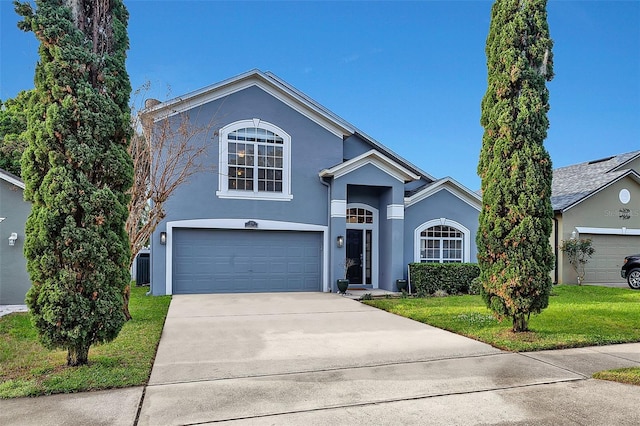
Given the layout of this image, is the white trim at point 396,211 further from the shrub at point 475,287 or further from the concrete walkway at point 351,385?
the concrete walkway at point 351,385

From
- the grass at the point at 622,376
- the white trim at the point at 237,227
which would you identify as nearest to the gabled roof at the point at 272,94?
the white trim at the point at 237,227

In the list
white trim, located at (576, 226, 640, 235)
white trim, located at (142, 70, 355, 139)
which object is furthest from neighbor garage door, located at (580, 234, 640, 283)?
white trim, located at (142, 70, 355, 139)

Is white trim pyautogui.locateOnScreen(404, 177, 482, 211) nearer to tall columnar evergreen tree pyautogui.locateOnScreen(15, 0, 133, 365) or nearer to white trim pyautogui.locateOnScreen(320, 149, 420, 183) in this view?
white trim pyautogui.locateOnScreen(320, 149, 420, 183)

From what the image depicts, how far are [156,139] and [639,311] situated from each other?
12.1 metres

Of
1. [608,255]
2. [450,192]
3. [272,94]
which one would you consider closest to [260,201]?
[272,94]

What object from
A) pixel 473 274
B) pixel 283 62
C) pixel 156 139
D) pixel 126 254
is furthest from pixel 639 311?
pixel 283 62

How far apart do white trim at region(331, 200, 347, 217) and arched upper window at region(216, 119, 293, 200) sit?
4.73 feet

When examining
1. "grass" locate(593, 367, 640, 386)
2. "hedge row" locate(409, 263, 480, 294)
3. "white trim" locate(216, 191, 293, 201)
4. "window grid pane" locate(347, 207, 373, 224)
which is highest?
"white trim" locate(216, 191, 293, 201)

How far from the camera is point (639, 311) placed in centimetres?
968

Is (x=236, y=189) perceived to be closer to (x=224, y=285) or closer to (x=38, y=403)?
(x=224, y=285)

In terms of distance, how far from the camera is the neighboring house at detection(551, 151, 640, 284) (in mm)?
16594

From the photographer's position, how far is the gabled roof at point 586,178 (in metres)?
16.9

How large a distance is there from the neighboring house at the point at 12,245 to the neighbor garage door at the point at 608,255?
737 inches

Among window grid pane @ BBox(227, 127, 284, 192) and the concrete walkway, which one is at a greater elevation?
window grid pane @ BBox(227, 127, 284, 192)
